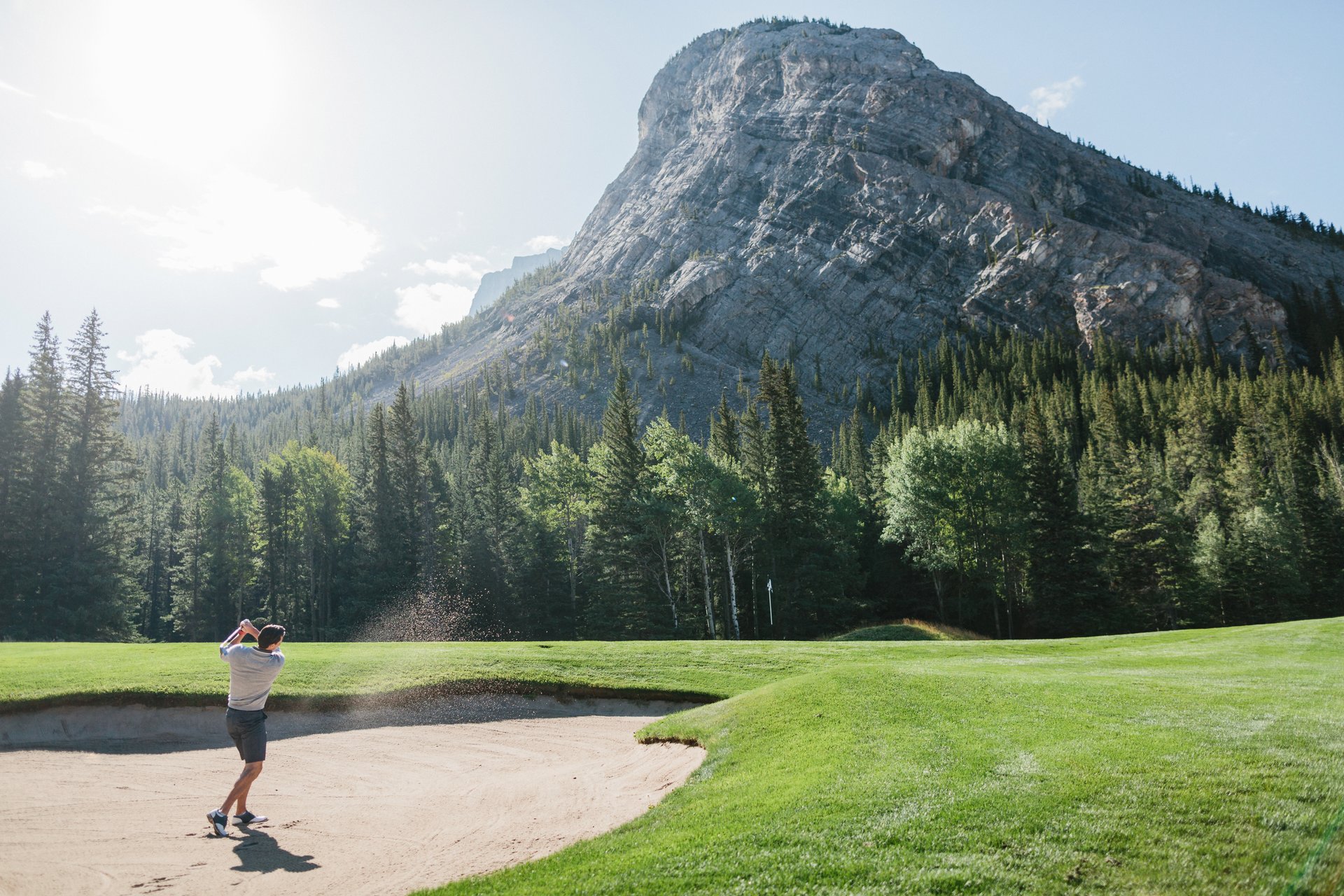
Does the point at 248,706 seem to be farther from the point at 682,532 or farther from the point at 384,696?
the point at 682,532

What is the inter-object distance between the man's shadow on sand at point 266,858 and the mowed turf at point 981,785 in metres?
3.18

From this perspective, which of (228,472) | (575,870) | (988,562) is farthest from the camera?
(228,472)

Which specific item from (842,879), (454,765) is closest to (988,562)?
(454,765)

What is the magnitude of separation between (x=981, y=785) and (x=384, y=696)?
55.8 feet

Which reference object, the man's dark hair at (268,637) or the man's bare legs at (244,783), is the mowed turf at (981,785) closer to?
the man's bare legs at (244,783)

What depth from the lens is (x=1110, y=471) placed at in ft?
217

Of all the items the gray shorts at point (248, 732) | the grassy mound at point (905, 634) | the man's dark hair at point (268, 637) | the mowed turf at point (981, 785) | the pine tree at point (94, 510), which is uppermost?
the pine tree at point (94, 510)

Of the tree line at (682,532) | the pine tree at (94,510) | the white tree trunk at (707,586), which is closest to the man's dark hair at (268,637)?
the tree line at (682,532)

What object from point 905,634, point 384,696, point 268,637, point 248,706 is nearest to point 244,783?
point 248,706

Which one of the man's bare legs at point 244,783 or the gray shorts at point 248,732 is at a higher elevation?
the gray shorts at point 248,732

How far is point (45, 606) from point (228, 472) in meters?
28.6

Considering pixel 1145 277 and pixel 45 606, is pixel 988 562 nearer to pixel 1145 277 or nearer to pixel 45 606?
pixel 45 606

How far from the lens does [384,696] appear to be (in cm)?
1969

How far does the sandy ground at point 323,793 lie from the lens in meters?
8.45
